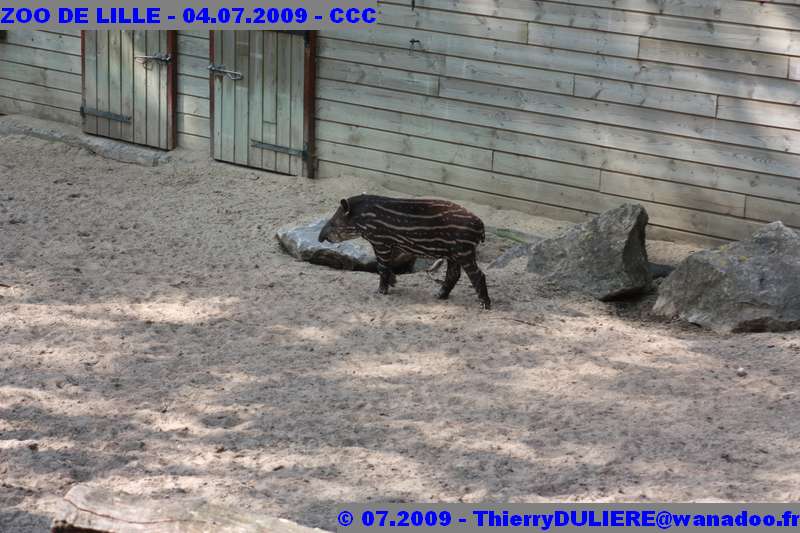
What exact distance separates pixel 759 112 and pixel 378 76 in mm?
3332

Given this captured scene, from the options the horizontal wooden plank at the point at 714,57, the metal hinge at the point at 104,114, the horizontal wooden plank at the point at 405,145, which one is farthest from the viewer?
the metal hinge at the point at 104,114

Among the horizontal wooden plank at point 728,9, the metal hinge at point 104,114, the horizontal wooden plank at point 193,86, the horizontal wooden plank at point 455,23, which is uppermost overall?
the horizontal wooden plank at point 728,9

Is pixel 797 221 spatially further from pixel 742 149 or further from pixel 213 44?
pixel 213 44

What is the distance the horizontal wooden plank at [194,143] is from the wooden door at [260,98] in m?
0.24

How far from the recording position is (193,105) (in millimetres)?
11672

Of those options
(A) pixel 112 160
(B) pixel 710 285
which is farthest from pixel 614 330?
(A) pixel 112 160

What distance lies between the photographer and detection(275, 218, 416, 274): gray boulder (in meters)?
9.00

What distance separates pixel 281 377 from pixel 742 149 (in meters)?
4.06

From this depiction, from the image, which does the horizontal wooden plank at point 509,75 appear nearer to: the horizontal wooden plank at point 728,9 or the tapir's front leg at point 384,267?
the horizontal wooden plank at point 728,9

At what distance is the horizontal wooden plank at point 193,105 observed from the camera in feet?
38.0

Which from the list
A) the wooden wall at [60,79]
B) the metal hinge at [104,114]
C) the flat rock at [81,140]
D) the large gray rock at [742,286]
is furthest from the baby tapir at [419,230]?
the metal hinge at [104,114]

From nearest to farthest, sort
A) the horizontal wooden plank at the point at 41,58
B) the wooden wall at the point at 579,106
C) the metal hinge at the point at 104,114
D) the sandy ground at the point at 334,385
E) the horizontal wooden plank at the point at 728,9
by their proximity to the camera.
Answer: the sandy ground at the point at 334,385, the horizontal wooden plank at the point at 728,9, the wooden wall at the point at 579,106, the metal hinge at the point at 104,114, the horizontal wooden plank at the point at 41,58

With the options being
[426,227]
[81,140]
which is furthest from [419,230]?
[81,140]

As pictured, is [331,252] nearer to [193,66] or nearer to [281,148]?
[281,148]
